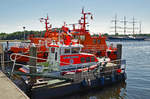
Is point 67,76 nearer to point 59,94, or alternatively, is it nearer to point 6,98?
point 59,94

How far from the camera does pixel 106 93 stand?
13.9 meters

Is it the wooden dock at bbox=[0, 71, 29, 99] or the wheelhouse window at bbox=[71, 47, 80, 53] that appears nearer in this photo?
the wooden dock at bbox=[0, 71, 29, 99]

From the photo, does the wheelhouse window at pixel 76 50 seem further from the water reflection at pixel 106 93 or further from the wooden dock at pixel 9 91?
the wooden dock at pixel 9 91

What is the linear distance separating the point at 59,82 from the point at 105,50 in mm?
15737

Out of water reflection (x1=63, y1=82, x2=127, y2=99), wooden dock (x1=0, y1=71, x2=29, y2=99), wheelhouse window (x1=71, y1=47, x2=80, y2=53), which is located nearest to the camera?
wooden dock (x1=0, y1=71, x2=29, y2=99)

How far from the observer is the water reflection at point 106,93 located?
42.1 feet

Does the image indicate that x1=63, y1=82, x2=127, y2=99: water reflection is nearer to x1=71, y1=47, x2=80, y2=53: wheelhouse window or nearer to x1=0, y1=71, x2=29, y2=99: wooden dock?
x1=71, y1=47, x2=80, y2=53: wheelhouse window

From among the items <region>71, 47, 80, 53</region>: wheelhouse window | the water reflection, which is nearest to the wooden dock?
the water reflection

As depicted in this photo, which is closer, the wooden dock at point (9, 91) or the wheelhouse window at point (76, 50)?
the wooden dock at point (9, 91)

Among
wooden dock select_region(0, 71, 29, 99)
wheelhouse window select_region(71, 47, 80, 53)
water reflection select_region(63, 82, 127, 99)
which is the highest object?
wheelhouse window select_region(71, 47, 80, 53)

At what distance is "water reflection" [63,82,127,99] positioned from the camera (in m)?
12.8

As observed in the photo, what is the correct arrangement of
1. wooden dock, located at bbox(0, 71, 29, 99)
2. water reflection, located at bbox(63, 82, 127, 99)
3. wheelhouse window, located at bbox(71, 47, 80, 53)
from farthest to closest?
wheelhouse window, located at bbox(71, 47, 80, 53) < water reflection, located at bbox(63, 82, 127, 99) < wooden dock, located at bbox(0, 71, 29, 99)

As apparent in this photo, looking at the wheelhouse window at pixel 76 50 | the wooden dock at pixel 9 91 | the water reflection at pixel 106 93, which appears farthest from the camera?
the wheelhouse window at pixel 76 50

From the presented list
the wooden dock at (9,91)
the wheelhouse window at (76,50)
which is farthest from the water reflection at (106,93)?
the wooden dock at (9,91)
